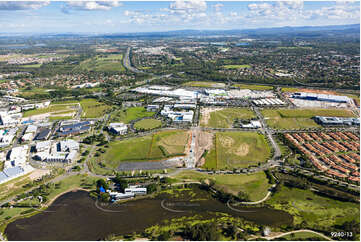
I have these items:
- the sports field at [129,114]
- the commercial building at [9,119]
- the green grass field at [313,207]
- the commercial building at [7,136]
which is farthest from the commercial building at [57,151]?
the green grass field at [313,207]

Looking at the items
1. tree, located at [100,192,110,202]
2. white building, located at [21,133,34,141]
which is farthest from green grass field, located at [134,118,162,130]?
white building, located at [21,133,34,141]

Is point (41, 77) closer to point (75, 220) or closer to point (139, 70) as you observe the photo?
point (139, 70)

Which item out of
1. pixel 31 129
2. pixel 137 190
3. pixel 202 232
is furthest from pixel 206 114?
pixel 31 129

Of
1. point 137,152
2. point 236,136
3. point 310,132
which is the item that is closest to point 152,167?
point 137,152

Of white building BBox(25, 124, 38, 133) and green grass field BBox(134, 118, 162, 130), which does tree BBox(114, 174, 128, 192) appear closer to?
green grass field BBox(134, 118, 162, 130)

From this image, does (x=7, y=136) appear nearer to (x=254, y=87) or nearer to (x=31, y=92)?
(x=31, y=92)
